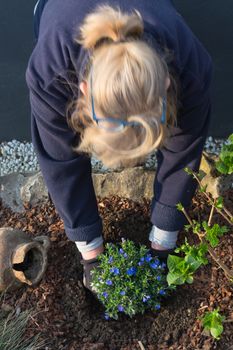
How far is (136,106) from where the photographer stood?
56.0 inches

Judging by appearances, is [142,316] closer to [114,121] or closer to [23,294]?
[23,294]

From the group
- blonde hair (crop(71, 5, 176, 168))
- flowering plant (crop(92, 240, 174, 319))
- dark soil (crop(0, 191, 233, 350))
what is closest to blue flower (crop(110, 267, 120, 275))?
flowering plant (crop(92, 240, 174, 319))

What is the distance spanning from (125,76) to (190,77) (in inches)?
14.5

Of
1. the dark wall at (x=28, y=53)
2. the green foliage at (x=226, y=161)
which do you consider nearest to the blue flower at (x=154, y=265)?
the green foliage at (x=226, y=161)

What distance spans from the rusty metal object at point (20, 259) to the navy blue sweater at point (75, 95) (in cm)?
17

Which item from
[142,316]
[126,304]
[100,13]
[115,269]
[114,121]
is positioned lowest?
[142,316]

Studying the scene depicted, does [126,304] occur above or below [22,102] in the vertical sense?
below

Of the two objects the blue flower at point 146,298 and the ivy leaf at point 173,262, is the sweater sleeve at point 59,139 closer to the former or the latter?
the blue flower at point 146,298

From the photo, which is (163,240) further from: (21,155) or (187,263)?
(21,155)

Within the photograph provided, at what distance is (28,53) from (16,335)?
156 centimetres

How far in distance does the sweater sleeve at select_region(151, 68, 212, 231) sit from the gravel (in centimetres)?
80

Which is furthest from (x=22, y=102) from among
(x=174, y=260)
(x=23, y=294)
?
(x=174, y=260)

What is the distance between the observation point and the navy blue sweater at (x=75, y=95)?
1.59 meters

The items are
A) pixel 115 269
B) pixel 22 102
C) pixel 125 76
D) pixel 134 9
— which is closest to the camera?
pixel 125 76
